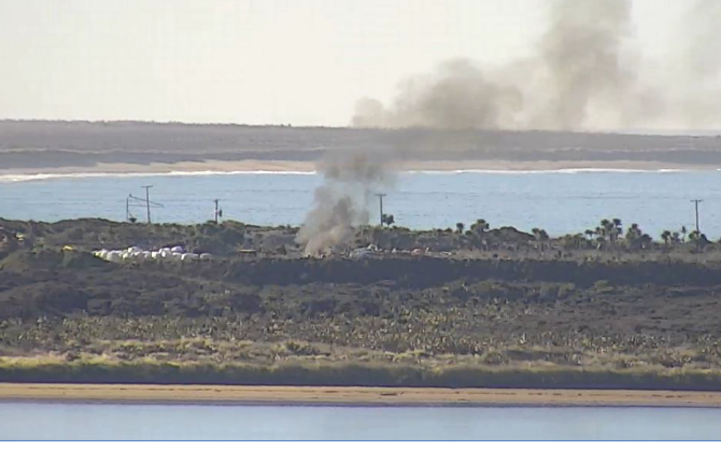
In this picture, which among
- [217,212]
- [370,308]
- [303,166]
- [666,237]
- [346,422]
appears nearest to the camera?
[346,422]

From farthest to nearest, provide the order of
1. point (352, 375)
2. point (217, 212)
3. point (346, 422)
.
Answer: point (217, 212)
point (352, 375)
point (346, 422)

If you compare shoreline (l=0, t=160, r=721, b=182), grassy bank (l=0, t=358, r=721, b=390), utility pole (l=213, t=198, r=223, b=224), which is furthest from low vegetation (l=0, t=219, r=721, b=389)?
shoreline (l=0, t=160, r=721, b=182)

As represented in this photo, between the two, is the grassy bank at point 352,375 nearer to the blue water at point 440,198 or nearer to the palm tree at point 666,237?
the palm tree at point 666,237

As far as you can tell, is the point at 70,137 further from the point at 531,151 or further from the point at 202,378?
the point at 531,151

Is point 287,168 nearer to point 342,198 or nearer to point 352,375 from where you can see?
point 342,198

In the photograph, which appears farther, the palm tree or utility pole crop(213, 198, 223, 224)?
utility pole crop(213, 198, 223, 224)

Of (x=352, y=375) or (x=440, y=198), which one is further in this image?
(x=440, y=198)

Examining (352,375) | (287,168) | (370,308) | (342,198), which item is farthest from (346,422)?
(287,168)

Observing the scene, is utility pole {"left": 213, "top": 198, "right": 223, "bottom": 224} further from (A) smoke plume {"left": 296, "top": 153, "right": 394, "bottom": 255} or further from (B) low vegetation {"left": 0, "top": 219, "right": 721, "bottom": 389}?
(A) smoke plume {"left": 296, "top": 153, "right": 394, "bottom": 255}
